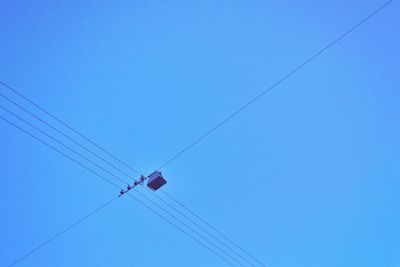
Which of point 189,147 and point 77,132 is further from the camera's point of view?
point 189,147

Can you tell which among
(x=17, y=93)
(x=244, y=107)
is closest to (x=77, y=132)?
(x=17, y=93)

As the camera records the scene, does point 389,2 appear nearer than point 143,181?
No

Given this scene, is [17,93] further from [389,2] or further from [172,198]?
[389,2]

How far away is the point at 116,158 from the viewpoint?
9.09 metres

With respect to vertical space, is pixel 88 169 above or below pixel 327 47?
below

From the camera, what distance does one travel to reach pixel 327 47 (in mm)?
8953

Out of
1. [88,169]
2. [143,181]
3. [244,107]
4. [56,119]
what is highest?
[244,107]

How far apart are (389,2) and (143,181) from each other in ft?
27.6

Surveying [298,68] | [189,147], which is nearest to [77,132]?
[189,147]

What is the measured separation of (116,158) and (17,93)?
3072 mm

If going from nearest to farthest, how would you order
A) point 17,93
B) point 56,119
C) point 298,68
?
point 17,93, point 56,119, point 298,68

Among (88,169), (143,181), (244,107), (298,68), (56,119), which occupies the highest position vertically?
(298,68)

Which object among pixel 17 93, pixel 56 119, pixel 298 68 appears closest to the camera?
pixel 17 93

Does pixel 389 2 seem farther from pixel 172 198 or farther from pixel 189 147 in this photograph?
pixel 172 198
